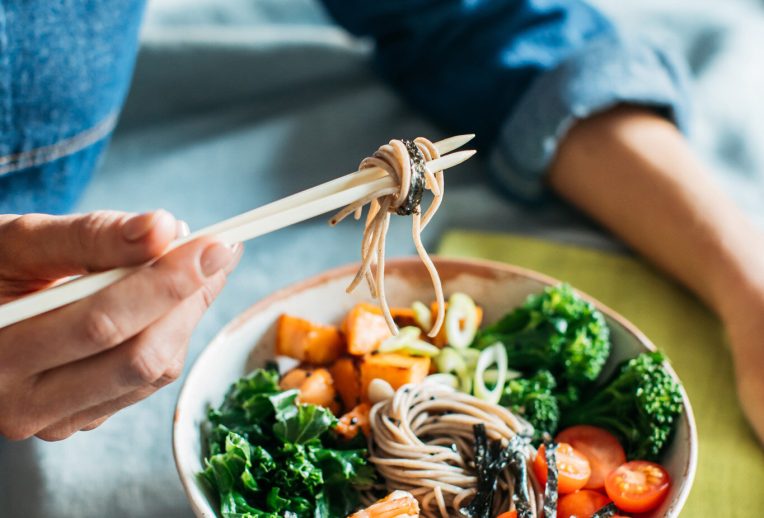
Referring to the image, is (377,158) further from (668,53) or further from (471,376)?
(668,53)

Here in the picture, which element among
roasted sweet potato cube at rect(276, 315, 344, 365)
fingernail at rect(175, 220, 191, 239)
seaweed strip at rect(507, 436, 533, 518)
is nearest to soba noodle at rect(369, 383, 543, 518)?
seaweed strip at rect(507, 436, 533, 518)

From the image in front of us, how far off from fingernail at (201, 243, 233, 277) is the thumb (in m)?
0.04

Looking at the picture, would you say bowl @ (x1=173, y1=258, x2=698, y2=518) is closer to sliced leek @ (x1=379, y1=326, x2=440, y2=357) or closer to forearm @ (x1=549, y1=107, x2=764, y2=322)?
sliced leek @ (x1=379, y1=326, x2=440, y2=357)

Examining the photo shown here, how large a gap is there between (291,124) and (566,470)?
116 cm

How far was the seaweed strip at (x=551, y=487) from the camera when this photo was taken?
0.90 m

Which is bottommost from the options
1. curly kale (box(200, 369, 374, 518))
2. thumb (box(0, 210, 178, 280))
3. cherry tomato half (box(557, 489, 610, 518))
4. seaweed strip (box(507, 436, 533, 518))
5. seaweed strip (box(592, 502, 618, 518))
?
curly kale (box(200, 369, 374, 518))

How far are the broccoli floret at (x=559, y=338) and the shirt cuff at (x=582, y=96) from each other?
511 millimetres

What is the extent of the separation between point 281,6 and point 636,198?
1193 millimetres

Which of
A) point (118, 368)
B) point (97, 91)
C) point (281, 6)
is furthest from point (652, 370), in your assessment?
point (281, 6)

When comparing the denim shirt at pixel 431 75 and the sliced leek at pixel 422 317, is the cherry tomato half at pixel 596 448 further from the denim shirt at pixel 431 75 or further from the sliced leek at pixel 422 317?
the denim shirt at pixel 431 75

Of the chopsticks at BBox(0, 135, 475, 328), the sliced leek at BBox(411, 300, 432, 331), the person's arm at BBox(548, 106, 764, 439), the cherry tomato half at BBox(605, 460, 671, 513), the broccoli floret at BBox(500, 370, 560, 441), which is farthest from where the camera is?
the person's arm at BBox(548, 106, 764, 439)

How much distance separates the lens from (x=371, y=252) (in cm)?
90

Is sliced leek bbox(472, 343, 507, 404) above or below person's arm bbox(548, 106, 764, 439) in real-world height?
below

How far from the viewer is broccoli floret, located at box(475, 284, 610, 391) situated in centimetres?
105
